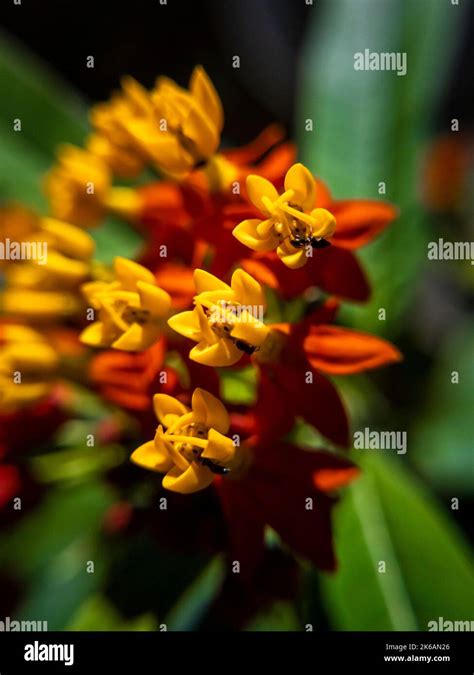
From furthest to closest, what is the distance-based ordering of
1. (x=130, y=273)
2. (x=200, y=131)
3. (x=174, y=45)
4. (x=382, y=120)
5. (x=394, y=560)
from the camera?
(x=174, y=45) < (x=382, y=120) < (x=394, y=560) < (x=200, y=131) < (x=130, y=273)

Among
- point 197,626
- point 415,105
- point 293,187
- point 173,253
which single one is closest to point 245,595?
point 197,626

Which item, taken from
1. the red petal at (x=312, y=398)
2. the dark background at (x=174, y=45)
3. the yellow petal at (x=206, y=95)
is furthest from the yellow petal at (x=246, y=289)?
the dark background at (x=174, y=45)

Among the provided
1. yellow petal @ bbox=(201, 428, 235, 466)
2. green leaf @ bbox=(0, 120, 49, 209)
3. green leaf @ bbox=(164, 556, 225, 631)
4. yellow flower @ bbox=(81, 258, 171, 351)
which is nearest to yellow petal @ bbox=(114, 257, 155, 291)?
yellow flower @ bbox=(81, 258, 171, 351)

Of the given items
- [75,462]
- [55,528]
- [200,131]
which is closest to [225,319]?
[200,131]

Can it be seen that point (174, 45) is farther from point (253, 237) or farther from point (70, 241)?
point (253, 237)

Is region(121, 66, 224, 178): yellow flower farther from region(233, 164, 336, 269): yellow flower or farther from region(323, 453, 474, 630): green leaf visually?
→ region(323, 453, 474, 630): green leaf
